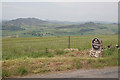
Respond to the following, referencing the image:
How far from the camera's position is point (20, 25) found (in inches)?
1758

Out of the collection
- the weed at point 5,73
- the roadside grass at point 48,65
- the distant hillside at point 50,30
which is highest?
the distant hillside at point 50,30

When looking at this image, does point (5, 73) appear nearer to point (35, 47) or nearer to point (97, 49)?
point (97, 49)

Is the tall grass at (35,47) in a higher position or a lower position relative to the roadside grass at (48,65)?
higher

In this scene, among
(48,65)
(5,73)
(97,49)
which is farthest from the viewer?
(97,49)

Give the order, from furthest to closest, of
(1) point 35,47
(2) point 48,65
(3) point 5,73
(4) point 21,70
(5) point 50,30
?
(5) point 50,30 < (1) point 35,47 < (2) point 48,65 < (4) point 21,70 < (3) point 5,73

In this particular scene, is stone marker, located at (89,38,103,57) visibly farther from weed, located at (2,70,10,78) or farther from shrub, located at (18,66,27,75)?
weed, located at (2,70,10,78)

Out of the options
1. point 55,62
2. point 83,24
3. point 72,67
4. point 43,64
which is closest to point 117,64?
point 72,67

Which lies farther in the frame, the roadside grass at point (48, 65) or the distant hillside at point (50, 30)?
the distant hillside at point (50, 30)

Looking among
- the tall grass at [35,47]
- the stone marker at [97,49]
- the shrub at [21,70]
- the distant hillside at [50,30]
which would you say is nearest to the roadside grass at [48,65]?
the shrub at [21,70]

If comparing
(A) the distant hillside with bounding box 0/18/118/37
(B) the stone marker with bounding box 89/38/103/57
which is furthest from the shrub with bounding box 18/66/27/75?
(A) the distant hillside with bounding box 0/18/118/37

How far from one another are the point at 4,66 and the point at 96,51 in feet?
17.9

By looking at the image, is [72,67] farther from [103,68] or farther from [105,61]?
[105,61]

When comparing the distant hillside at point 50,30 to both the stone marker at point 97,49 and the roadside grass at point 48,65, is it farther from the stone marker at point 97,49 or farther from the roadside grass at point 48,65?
the roadside grass at point 48,65

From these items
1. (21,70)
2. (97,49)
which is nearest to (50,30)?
(97,49)
